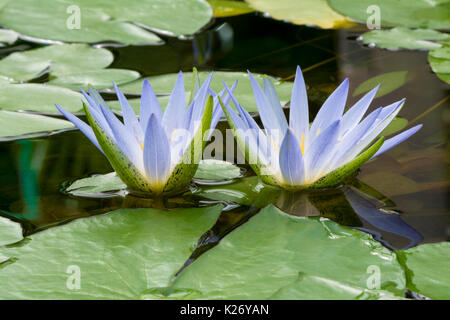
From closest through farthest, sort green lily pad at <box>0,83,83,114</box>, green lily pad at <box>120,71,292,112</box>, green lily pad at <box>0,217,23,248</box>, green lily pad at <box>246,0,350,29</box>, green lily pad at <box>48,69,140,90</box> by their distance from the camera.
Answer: green lily pad at <box>0,217,23,248</box>, green lily pad at <box>0,83,83,114</box>, green lily pad at <box>120,71,292,112</box>, green lily pad at <box>48,69,140,90</box>, green lily pad at <box>246,0,350,29</box>

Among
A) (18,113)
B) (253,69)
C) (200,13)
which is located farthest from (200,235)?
(200,13)

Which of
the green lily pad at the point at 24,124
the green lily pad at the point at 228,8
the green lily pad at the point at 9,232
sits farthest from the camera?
the green lily pad at the point at 228,8

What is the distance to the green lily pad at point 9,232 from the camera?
1.17 meters

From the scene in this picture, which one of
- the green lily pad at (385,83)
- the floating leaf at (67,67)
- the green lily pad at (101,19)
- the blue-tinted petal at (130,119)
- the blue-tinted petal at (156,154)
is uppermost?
the green lily pad at (101,19)

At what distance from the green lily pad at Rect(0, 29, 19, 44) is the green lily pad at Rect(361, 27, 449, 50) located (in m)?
1.55

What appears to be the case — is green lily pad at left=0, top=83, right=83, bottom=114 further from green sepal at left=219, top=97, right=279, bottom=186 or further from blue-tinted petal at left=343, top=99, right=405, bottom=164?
blue-tinted petal at left=343, top=99, right=405, bottom=164

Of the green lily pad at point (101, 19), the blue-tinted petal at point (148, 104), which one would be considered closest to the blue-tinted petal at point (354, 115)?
the blue-tinted petal at point (148, 104)

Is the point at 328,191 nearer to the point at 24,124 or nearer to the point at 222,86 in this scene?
the point at 222,86

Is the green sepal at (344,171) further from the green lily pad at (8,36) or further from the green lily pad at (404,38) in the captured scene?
the green lily pad at (8,36)

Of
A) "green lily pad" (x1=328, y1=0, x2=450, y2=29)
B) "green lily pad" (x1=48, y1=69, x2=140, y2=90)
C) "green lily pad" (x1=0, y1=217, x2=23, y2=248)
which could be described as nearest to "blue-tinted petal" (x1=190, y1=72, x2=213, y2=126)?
"green lily pad" (x1=0, y1=217, x2=23, y2=248)

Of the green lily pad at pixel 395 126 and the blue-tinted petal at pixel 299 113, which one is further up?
the blue-tinted petal at pixel 299 113

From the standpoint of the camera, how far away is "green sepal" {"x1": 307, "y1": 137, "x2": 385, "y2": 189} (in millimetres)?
1255

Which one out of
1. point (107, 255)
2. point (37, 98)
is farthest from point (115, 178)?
point (37, 98)

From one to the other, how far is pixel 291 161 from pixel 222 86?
0.78m
